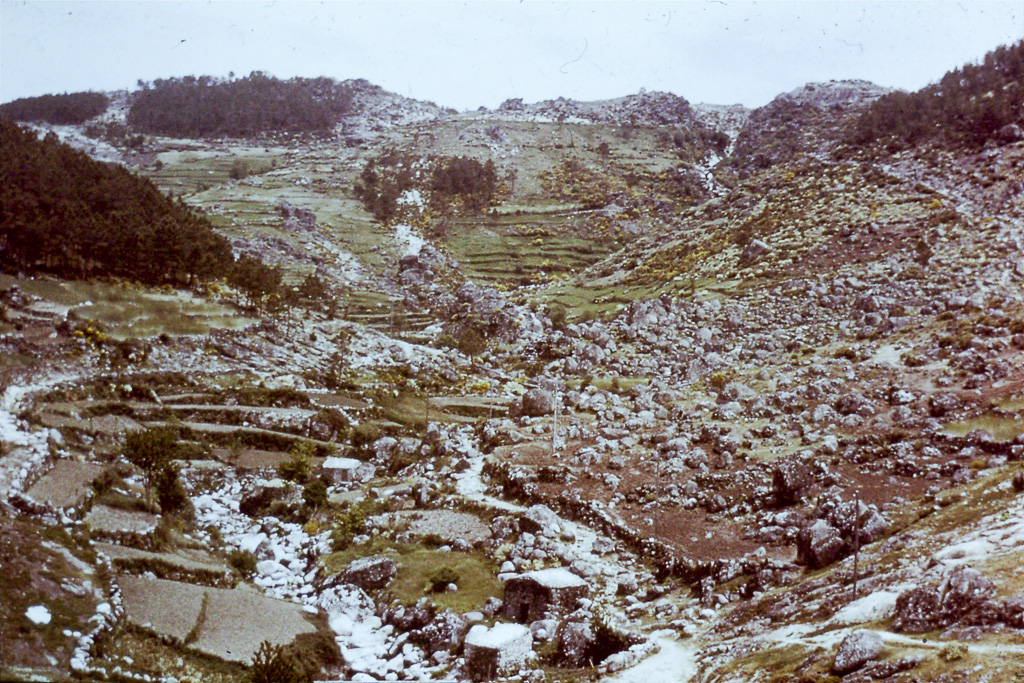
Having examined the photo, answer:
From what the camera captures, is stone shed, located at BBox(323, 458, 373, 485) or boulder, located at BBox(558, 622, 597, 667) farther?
stone shed, located at BBox(323, 458, 373, 485)

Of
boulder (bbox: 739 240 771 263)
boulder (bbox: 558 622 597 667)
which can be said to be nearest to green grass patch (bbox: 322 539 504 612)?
boulder (bbox: 558 622 597 667)

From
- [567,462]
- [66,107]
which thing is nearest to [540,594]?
[567,462]

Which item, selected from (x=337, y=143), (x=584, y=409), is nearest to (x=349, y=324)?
(x=584, y=409)

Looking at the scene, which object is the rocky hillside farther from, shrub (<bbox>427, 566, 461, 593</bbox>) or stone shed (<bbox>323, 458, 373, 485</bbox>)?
shrub (<bbox>427, 566, 461, 593</bbox>)

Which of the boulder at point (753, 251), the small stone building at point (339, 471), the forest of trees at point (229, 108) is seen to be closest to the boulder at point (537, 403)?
the small stone building at point (339, 471)

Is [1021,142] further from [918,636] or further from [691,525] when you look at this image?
[918,636]

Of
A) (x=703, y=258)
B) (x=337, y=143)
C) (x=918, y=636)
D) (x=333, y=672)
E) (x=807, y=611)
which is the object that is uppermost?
(x=337, y=143)
